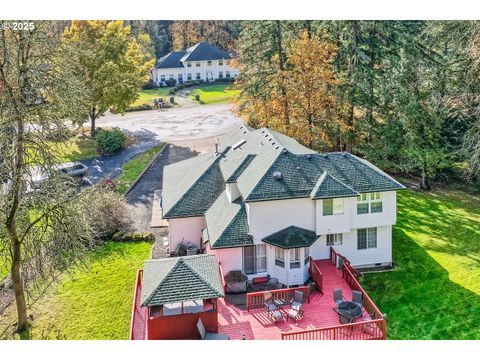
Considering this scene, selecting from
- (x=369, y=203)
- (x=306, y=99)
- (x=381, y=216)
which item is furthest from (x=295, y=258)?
(x=306, y=99)

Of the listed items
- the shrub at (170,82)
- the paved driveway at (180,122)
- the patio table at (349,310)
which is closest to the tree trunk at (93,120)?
the paved driveway at (180,122)

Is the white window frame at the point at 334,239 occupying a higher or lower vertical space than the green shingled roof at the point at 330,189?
lower

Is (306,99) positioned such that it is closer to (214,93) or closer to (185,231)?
(185,231)

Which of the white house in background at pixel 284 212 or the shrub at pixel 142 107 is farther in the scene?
the shrub at pixel 142 107

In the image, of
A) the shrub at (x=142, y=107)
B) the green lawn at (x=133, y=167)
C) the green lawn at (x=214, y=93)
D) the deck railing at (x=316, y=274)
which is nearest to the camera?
the deck railing at (x=316, y=274)

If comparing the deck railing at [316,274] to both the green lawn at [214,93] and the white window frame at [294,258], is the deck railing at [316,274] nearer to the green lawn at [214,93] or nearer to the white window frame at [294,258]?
the white window frame at [294,258]

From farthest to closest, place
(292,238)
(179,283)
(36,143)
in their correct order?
(292,238), (179,283), (36,143)

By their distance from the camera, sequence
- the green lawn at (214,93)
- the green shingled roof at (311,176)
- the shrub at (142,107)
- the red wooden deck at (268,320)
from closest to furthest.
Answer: the red wooden deck at (268,320)
the green shingled roof at (311,176)
the shrub at (142,107)
the green lawn at (214,93)

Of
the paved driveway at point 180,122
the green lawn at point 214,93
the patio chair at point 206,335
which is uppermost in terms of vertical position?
the green lawn at point 214,93
